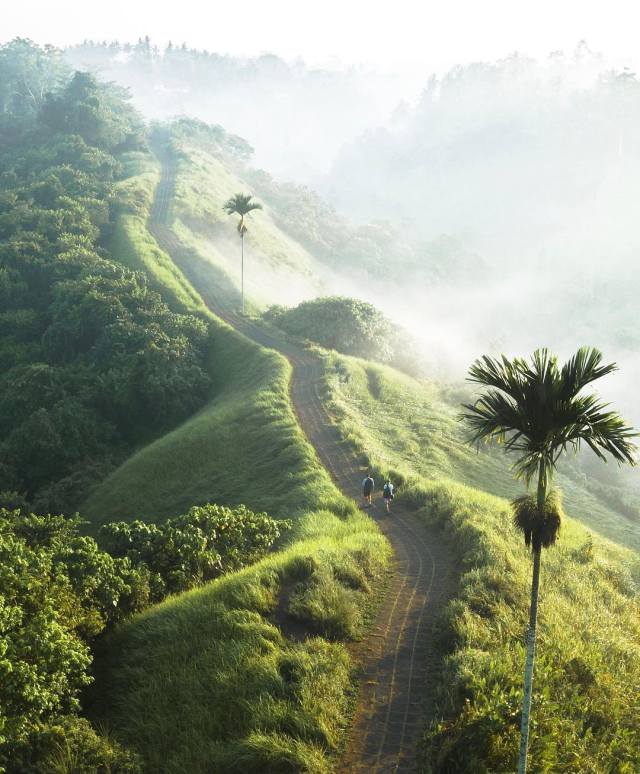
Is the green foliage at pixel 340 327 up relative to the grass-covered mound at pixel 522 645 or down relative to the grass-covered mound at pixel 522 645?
up

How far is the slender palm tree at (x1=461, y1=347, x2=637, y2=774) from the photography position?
9.05 metres

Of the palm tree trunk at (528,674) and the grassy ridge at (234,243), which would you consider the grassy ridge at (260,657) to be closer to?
the palm tree trunk at (528,674)

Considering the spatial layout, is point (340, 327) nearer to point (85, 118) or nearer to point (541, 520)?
point (541, 520)

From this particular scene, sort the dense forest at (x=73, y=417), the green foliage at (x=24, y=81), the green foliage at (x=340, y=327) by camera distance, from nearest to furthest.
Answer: the dense forest at (x=73, y=417) → the green foliage at (x=340, y=327) → the green foliage at (x=24, y=81)

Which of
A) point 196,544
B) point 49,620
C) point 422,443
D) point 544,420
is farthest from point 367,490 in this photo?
point 544,420

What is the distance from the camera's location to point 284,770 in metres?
10.3

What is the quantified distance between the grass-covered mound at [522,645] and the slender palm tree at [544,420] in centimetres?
Answer: 170

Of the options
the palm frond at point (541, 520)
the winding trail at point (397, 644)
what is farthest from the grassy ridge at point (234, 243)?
the palm frond at point (541, 520)

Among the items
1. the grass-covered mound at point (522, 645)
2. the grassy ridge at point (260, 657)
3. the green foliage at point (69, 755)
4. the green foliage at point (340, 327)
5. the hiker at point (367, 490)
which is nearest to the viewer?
the green foliage at point (69, 755)

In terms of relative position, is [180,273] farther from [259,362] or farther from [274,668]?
[274,668]

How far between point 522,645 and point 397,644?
2746 mm

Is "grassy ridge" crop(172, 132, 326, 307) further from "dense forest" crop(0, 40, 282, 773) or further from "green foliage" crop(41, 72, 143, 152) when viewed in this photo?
"green foliage" crop(41, 72, 143, 152)

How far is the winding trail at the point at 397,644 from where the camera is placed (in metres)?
11.1

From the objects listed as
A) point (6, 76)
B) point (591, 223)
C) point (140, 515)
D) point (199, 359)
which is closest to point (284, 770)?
point (140, 515)
